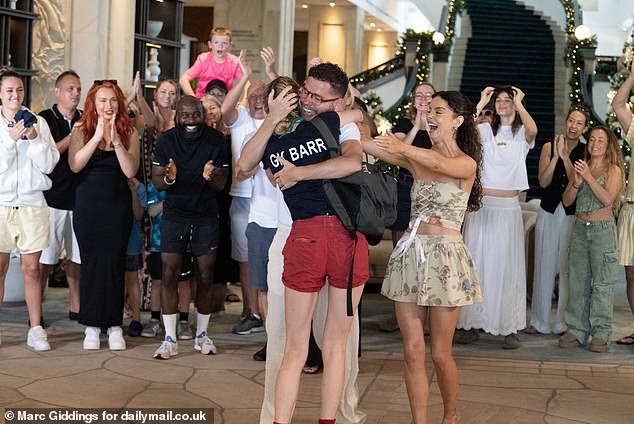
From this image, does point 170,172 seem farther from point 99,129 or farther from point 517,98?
point 517,98

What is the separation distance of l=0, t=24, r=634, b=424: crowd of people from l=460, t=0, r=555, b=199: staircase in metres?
10.4

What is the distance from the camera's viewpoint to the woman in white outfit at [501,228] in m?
7.52

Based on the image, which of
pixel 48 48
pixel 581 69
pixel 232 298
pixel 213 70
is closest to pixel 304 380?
pixel 232 298

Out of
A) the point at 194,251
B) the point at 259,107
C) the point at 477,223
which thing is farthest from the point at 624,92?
the point at 194,251

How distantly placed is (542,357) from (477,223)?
103 centimetres

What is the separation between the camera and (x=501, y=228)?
24.7ft

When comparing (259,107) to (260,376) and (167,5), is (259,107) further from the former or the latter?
(167,5)

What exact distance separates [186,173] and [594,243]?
2943 mm

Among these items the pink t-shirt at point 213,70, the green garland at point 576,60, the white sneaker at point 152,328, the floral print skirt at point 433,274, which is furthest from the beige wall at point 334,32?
the floral print skirt at point 433,274

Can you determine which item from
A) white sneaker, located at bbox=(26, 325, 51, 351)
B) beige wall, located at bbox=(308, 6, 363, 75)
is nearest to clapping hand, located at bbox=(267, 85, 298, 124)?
white sneaker, located at bbox=(26, 325, 51, 351)

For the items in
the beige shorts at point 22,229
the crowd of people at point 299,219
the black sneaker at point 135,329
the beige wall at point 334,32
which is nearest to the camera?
the crowd of people at point 299,219

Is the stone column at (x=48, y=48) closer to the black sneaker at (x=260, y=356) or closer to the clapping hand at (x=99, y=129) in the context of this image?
the clapping hand at (x=99, y=129)

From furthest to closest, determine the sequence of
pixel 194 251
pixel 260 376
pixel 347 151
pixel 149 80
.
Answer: pixel 149 80, pixel 194 251, pixel 260 376, pixel 347 151

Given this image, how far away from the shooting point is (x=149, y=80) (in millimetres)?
10961
